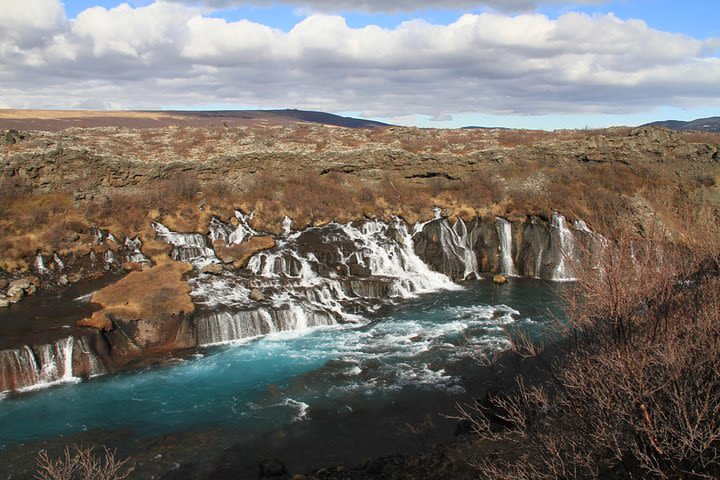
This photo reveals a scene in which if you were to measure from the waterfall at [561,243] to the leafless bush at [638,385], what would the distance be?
2755cm

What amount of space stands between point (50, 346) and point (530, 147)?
48.5 meters

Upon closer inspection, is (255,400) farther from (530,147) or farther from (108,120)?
(108,120)

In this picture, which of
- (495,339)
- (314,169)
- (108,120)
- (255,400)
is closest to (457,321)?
(495,339)

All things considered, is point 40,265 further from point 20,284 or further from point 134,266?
point 134,266

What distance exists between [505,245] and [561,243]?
459 cm

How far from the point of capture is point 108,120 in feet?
315

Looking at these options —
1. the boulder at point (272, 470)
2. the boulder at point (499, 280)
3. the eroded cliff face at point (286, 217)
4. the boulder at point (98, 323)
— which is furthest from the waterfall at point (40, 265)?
the boulder at point (499, 280)

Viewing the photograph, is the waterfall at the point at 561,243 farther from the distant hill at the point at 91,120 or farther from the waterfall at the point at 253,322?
the distant hill at the point at 91,120

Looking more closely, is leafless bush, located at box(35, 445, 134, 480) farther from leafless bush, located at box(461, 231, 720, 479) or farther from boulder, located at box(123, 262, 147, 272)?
boulder, located at box(123, 262, 147, 272)

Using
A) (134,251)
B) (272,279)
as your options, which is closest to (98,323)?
(272,279)

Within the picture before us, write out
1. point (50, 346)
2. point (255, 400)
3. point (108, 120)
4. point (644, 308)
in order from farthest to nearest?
point (108, 120) → point (50, 346) → point (255, 400) → point (644, 308)

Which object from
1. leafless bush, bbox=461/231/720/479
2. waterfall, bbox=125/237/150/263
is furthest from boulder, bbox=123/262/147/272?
leafless bush, bbox=461/231/720/479

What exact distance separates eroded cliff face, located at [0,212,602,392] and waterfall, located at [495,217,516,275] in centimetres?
9

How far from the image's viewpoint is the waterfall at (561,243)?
43.1 m
